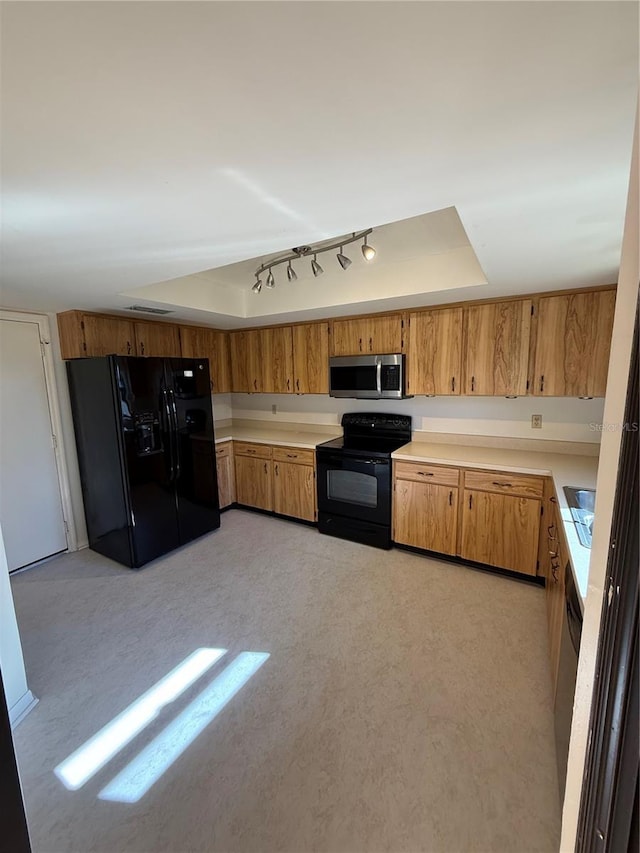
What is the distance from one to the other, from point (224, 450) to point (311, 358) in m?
1.52

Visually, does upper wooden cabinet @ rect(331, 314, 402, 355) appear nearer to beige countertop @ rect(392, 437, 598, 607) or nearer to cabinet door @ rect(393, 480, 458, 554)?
beige countertop @ rect(392, 437, 598, 607)

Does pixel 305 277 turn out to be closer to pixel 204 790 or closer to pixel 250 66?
pixel 250 66

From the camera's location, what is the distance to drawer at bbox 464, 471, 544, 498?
8.78 ft

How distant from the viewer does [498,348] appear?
2.90 metres

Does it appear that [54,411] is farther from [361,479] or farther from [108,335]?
[361,479]

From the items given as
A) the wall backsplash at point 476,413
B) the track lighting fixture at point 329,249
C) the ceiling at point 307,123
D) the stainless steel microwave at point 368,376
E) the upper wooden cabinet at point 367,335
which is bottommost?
the wall backsplash at point 476,413

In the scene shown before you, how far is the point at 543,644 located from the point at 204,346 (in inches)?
161

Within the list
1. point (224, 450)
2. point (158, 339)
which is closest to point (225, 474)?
point (224, 450)

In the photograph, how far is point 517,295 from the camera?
276 centimetres

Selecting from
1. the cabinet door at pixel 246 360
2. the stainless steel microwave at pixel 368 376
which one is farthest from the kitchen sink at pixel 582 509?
the cabinet door at pixel 246 360

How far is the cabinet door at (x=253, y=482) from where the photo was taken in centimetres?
416

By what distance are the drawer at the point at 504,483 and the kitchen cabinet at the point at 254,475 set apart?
216 centimetres

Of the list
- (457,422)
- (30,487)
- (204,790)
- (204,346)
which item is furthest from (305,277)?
(204,790)

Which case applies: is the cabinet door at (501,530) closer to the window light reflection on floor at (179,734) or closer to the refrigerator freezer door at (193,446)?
the window light reflection on floor at (179,734)
